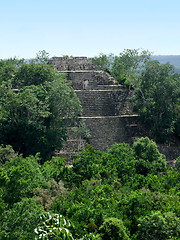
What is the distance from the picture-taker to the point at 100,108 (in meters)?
28.6

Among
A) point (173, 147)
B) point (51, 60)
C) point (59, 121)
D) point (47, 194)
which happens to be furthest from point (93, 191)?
point (51, 60)

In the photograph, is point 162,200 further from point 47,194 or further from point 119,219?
point 47,194

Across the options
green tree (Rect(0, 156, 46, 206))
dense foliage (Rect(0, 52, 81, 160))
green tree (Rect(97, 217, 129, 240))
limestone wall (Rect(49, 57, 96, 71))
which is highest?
limestone wall (Rect(49, 57, 96, 71))

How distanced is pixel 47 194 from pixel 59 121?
889 centimetres

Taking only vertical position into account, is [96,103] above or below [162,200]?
above

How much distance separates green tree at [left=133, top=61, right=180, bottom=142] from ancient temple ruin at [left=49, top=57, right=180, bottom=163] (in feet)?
3.91

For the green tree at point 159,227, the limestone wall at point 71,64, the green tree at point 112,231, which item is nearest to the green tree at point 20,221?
the green tree at point 112,231

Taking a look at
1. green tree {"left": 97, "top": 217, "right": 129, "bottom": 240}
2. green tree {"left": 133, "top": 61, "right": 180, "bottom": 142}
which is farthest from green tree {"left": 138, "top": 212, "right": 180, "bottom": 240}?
green tree {"left": 133, "top": 61, "right": 180, "bottom": 142}

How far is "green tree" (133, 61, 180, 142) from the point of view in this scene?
88.2 ft

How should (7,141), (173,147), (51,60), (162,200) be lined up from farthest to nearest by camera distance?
(51,60) → (173,147) → (7,141) → (162,200)

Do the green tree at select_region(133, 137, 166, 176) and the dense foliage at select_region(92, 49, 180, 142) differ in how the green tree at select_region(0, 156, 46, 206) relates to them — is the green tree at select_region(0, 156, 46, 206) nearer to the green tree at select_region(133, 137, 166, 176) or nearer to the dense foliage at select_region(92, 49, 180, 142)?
the green tree at select_region(133, 137, 166, 176)

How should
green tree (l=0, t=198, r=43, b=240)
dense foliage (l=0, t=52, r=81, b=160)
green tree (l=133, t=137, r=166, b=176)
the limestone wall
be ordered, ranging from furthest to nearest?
the limestone wall → dense foliage (l=0, t=52, r=81, b=160) → green tree (l=133, t=137, r=166, b=176) → green tree (l=0, t=198, r=43, b=240)

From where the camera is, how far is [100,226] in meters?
13.5

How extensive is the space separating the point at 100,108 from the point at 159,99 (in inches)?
179
